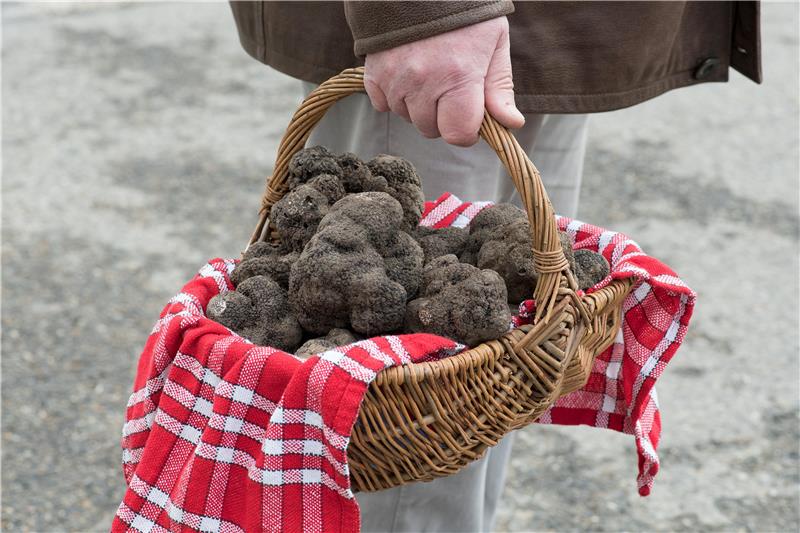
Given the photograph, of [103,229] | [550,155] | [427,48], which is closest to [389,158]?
[427,48]

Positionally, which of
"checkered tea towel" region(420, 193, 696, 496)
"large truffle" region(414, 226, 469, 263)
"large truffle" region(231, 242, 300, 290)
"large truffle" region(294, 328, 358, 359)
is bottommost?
"checkered tea towel" region(420, 193, 696, 496)

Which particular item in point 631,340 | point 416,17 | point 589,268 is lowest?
point 631,340

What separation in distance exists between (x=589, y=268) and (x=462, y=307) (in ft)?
0.86

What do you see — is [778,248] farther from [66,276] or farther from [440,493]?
[66,276]

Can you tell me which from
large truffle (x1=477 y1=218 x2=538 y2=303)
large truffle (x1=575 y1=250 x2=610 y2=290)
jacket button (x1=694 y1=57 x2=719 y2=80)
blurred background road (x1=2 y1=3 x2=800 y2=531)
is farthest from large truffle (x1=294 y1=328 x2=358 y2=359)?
blurred background road (x1=2 y1=3 x2=800 y2=531)

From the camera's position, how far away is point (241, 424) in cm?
112

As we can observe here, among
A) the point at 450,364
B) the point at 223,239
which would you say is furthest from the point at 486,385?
the point at 223,239

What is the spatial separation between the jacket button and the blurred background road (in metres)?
1.03

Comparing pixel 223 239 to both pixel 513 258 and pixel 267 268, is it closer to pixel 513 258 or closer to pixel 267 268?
pixel 267 268

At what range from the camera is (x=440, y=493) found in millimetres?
1660

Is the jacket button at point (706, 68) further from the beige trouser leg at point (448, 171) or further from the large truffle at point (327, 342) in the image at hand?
the large truffle at point (327, 342)

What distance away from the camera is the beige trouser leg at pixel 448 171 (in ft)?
5.11

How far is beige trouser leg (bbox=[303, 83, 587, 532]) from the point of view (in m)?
1.56

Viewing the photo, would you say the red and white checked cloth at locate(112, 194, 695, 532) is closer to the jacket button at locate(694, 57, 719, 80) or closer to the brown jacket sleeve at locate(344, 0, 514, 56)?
the brown jacket sleeve at locate(344, 0, 514, 56)
